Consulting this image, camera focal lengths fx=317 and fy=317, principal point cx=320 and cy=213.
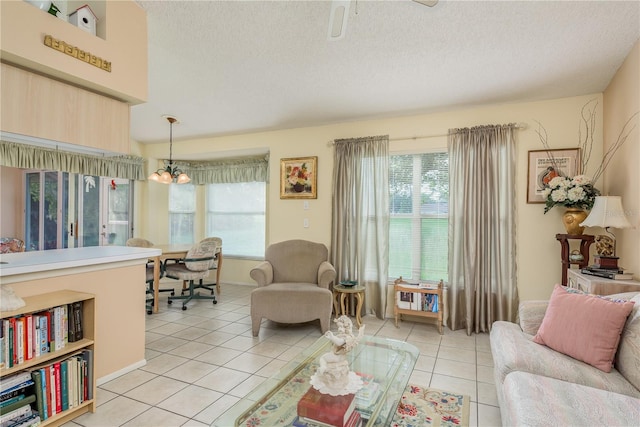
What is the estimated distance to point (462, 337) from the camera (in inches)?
129

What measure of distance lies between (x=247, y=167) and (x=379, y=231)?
2.73 metres

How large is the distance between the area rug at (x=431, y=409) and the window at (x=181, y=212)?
4.98 m

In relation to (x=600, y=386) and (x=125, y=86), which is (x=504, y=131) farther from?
(x=125, y=86)

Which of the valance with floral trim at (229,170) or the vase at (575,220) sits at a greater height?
the valance with floral trim at (229,170)

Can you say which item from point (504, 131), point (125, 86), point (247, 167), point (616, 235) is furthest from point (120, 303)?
point (616, 235)

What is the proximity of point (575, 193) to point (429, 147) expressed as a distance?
4.83ft

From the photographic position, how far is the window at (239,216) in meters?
5.58

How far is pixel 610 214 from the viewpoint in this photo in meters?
2.37

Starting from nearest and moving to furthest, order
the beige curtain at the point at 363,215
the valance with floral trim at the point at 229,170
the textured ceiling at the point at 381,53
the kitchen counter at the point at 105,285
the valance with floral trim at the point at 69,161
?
the kitchen counter at the point at 105,285 < the textured ceiling at the point at 381,53 < the beige curtain at the point at 363,215 < the valance with floral trim at the point at 69,161 < the valance with floral trim at the point at 229,170

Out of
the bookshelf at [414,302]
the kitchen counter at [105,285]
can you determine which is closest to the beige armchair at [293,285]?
the bookshelf at [414,302]

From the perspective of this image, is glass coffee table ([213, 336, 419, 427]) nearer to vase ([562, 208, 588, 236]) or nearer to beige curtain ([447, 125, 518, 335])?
beige curtain ([447, 125, 518, 335])

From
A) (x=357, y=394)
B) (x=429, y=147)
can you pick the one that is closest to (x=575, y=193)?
(x=429, y=147)

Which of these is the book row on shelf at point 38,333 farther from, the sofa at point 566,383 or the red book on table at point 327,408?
the sofa at point 566,383

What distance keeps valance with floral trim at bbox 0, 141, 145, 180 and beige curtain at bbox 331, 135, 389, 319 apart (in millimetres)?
3631
